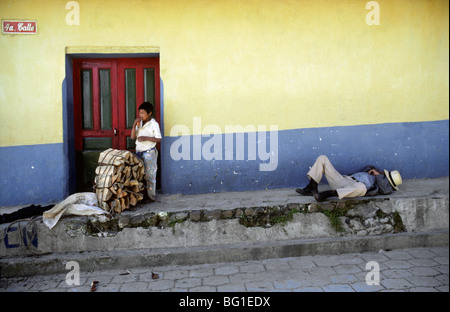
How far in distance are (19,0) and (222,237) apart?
4.72 metres

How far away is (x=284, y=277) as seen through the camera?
4.03 meters

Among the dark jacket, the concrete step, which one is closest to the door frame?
the concrete step

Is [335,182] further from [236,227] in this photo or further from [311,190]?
[236,227]

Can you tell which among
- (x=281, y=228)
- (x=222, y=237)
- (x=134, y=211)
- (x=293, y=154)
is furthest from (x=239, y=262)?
(x=293, y=154)

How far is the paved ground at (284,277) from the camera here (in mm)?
3793

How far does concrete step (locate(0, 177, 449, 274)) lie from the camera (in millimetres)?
4543

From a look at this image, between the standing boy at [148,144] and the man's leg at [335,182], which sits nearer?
the man's leg at [335,182]

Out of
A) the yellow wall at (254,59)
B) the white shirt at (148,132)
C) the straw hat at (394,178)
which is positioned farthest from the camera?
the yellow wall at (254,59)

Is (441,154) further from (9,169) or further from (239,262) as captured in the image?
(9,169)

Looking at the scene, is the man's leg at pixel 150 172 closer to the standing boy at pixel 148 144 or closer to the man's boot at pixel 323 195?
the standing boy at pixel 148 144

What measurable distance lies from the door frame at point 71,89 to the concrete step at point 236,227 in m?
1.34

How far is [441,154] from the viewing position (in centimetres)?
624

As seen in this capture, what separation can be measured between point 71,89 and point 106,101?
0.57 metres


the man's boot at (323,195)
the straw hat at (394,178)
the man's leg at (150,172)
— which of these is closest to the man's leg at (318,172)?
the man's boot at (323,195)
